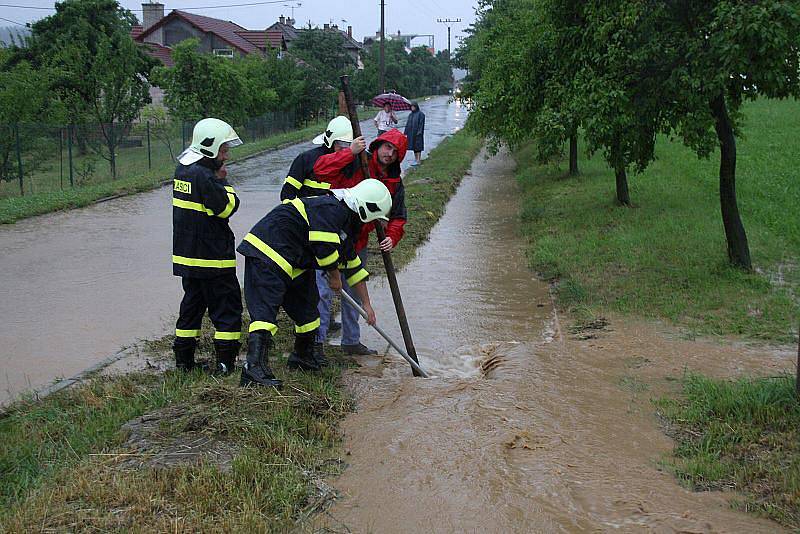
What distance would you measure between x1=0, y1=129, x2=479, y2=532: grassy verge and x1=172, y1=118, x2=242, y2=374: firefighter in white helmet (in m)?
0.39

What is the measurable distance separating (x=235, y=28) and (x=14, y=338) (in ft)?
211

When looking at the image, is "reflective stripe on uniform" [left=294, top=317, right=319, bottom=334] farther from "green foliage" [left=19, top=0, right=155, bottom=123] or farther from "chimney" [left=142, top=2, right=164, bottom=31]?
"chimney" [left=142, top=2, right=164, bottom=31]

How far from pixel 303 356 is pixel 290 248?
1.00 meters

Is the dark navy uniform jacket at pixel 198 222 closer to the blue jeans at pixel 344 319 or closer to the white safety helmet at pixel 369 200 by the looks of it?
the white safety helmet at pixel 369 200

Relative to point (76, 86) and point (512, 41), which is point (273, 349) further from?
point (76, 86)

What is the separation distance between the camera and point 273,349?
716cm

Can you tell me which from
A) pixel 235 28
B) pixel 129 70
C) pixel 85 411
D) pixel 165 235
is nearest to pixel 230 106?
pixel 129 70

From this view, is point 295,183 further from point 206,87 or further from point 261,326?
point 206,87

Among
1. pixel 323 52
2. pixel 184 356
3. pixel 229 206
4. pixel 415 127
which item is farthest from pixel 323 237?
pixel 323 52

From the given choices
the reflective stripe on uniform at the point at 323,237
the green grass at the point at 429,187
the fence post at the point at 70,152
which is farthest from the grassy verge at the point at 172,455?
the fence post at the point at 70,152

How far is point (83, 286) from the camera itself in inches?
386

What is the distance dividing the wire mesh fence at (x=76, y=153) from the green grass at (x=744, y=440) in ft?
57.9

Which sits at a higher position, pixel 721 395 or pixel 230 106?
pixel 230 106

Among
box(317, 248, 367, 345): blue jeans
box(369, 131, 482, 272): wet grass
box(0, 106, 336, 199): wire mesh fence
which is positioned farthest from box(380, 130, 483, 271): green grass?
box(0, 106, 336, 199): wire mesh fence
